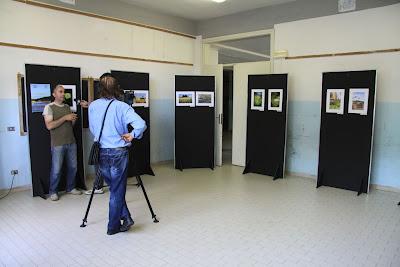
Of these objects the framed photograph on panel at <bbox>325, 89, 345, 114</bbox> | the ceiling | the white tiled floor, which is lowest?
the white tiled floor

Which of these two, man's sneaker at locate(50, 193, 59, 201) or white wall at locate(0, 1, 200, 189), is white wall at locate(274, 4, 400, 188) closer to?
white wall at locate(0, 1, 200, 189)

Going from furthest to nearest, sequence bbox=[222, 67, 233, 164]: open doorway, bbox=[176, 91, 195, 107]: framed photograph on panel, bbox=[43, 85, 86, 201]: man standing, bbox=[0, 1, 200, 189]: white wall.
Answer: bbox=[222, 67, 233, 164]: open doorway, bbox=[176, 91, 195, 107]: framed photograph on panel, bbox=[0, 1, 200, 189]: white wall, bbox=[43, 85, 86, 201]: man standing

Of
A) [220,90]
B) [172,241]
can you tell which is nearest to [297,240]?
[172,241]

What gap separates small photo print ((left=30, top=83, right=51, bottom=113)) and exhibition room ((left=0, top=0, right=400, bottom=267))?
20mm

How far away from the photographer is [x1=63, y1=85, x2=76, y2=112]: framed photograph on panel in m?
4.86

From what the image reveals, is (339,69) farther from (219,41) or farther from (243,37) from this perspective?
(219,41)

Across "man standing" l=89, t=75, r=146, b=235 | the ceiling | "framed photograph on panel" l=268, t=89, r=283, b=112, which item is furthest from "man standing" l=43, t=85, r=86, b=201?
"framed photograph on panel" l=268, t=89, r=283, b=112

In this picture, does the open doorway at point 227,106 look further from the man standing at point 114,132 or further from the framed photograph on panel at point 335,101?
the man standing at point 114,132

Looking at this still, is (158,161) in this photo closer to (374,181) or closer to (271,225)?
(271,225)

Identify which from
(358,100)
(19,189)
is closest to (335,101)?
(358,100)

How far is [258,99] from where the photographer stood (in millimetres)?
5996

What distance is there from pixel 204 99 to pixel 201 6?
5.78 feet

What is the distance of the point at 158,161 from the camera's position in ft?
22.4

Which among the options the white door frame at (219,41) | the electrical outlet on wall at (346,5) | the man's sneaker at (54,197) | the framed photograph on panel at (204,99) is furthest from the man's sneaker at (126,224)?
the electrical outlet on wall at (346,5)
